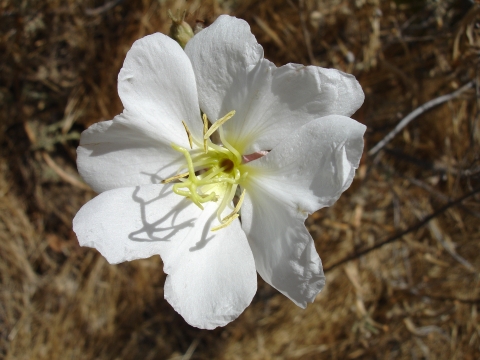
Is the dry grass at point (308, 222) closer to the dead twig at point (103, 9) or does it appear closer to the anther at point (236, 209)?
the dead twig at point (103, 9)

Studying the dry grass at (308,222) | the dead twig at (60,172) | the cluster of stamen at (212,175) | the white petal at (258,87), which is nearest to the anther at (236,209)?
the cluster of stamen at (212,175)

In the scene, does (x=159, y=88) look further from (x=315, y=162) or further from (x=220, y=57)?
(x=315, y=162)

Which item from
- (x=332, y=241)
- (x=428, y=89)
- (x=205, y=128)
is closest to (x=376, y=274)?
(x=332, y=241)

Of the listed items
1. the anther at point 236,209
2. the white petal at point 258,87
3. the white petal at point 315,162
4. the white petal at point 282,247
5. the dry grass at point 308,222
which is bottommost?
the dry grass at point 308,222

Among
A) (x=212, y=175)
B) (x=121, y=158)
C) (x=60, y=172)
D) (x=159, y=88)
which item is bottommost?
(x=60, y=172)

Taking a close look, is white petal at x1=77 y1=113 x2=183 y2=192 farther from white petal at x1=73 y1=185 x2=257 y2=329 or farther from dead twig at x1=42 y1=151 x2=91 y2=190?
dead twig at x1=42 y1=151 x2=91 y2=190

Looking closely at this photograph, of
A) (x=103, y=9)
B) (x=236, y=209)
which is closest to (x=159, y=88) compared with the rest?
(x=236, y=209)

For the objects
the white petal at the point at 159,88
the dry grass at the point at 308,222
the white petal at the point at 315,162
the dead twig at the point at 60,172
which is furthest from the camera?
the dead twig at the point at 60,172
